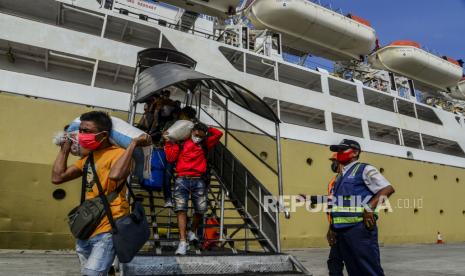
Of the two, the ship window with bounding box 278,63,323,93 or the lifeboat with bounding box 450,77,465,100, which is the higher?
the lifeboat with bounding box 450,77,465,100

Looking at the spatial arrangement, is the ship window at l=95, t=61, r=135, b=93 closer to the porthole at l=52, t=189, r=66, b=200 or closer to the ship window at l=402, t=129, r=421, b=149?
the porthole at l=52, t=189, r=66, b=200

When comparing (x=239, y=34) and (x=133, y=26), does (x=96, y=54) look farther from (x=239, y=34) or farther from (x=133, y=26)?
(x=239, y=34)

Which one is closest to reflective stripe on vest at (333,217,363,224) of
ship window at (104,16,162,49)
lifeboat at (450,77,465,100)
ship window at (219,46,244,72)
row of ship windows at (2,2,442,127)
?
row of ship windows at (2,2,442,127)

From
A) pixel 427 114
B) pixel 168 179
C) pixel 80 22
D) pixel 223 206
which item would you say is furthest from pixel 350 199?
pixel 427 114

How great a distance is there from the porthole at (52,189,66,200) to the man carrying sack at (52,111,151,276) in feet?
Result: 16.9

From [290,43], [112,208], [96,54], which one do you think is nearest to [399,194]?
[290,43]

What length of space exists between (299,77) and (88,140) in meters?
11.9

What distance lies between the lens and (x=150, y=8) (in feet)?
40.9

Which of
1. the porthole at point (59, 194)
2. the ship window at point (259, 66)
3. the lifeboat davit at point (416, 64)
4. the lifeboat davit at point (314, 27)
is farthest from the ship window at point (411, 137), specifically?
the porthole at point (59, 194)

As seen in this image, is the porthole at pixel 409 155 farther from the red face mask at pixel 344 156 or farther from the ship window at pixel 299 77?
the red face mask at pixel 344 156

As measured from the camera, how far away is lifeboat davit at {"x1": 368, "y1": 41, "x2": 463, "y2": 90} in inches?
663

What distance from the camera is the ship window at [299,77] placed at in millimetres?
12461

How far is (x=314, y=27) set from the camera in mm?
13875

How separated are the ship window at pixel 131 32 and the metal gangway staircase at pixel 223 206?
378 cm
